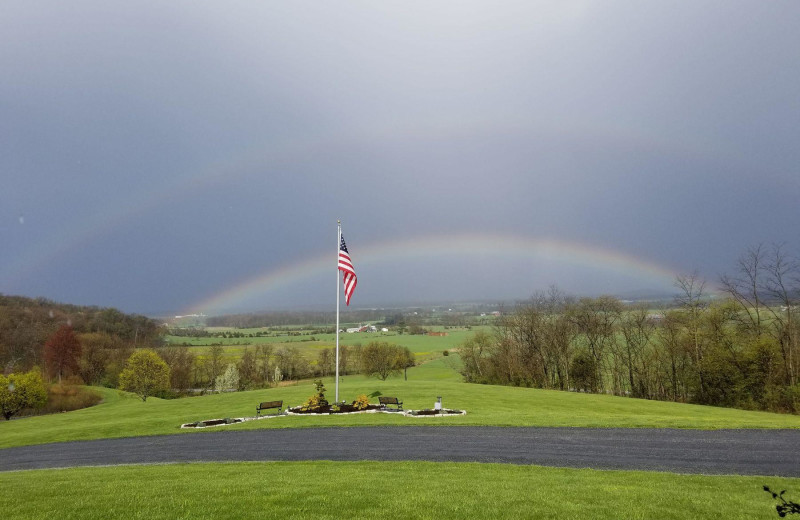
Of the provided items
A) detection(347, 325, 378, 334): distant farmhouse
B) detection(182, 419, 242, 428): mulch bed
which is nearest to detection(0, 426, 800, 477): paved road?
detection(182, 419, 242, 428): mulch bed

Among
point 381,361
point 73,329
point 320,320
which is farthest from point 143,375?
point 320,320

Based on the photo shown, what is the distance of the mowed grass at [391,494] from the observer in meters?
7.21

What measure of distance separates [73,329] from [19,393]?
181 ft

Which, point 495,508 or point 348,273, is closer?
point 495,508

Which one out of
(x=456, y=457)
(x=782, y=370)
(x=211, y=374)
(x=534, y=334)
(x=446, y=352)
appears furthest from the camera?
(x=446, y=352)

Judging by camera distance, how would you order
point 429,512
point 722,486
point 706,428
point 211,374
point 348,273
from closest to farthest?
point 429,512 < point 722,486 < point 706,428 < point 348,273 < point 211,374

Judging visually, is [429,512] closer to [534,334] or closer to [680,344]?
[680,344]

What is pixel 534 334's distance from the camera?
2211 inches

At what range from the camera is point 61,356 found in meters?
69.8

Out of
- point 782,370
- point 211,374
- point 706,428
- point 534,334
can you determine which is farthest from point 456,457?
point 211,374

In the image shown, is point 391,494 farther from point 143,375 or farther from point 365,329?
point 365,329

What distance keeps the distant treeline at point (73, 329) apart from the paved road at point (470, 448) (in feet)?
216

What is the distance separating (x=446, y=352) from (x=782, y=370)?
5399 cm

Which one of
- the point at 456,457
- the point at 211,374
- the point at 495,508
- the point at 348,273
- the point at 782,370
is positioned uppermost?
the point at 348,273
